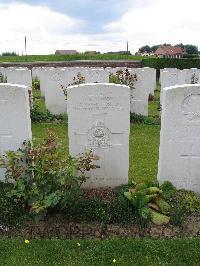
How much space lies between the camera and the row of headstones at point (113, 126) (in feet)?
18.2

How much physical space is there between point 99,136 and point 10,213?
1.72 metres

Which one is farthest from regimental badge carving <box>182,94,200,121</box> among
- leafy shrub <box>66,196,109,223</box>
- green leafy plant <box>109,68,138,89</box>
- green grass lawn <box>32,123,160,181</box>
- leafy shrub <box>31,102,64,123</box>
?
leafy shrub <box>31,102,64,123</box>

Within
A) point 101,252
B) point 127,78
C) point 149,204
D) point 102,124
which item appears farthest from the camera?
point 127,78

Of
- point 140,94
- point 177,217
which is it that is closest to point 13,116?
A: point 177,217

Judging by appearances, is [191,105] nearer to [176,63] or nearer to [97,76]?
[97,76]

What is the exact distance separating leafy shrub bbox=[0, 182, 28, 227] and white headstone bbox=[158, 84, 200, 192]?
7.12 ft

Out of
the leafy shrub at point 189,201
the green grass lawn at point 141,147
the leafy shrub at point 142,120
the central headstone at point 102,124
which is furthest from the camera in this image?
the leafy shrub at point 142,120

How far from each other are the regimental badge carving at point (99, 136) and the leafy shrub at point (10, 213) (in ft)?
4.64

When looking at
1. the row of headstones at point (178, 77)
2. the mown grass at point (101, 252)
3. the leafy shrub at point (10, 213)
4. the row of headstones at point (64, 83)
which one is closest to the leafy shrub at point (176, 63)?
the row of headstones at point (178, 77)

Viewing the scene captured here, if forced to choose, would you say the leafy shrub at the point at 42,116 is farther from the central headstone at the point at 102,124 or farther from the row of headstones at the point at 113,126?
the central headstone at the point at 102,124

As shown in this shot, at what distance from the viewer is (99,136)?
583cm

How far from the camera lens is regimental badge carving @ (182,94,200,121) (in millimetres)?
5547

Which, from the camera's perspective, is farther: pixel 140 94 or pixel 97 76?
pixel 97 76

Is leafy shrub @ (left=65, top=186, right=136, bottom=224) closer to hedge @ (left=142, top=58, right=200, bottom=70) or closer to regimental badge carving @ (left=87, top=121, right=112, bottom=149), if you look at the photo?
regimental badge carving @ (left=87, top=121, right=112, bottom=149)
